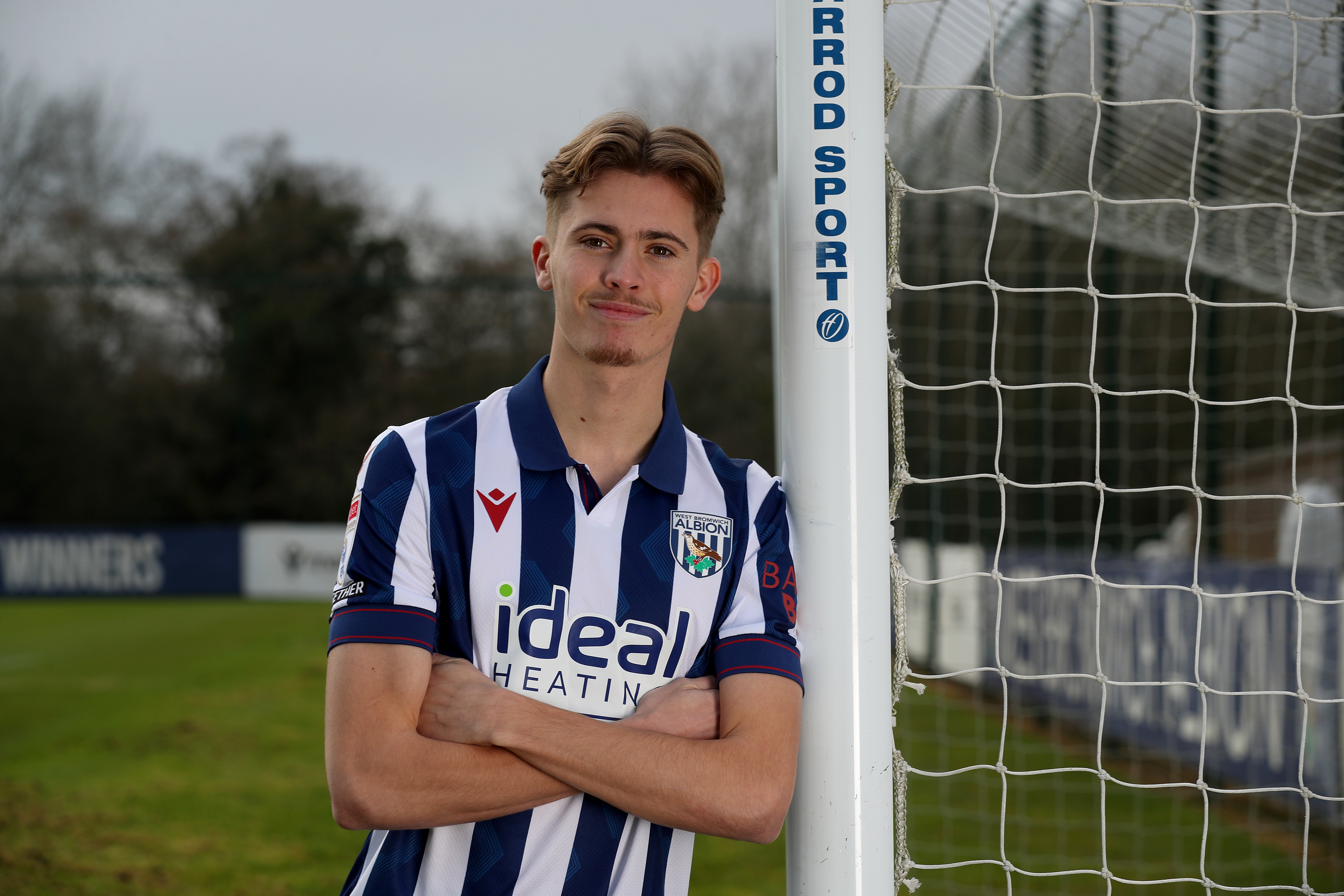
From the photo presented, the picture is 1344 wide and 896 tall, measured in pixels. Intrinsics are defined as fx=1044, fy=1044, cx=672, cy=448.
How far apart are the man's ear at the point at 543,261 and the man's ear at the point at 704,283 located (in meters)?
0.22

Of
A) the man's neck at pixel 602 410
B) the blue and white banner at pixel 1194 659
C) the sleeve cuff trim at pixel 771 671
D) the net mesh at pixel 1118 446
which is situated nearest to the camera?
the sleeve cuff trim at pixel 771 671

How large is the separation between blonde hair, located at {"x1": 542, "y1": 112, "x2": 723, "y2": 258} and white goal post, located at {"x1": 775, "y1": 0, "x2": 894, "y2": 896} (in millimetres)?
154

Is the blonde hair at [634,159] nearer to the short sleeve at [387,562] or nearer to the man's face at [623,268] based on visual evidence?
the man's face at [623,268]

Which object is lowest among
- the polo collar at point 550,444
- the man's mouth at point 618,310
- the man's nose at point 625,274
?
the polo collar at point 550,444

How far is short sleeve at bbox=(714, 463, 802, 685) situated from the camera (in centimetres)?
144

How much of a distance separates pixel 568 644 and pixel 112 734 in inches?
250

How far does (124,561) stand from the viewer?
42.4ft

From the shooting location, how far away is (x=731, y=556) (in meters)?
1.52

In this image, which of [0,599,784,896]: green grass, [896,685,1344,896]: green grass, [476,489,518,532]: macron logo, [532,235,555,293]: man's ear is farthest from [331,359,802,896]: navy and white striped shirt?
[0,599,784,896]: green grass

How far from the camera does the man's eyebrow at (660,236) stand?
4.95ft

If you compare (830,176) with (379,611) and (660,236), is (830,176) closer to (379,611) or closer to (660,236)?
(660,236)

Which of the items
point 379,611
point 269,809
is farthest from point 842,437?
point 269,809

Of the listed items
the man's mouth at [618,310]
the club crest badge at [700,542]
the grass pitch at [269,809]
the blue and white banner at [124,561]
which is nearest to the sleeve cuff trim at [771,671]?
the club crest badge at [700,542]

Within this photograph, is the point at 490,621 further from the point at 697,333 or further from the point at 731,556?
the point at 697,333
